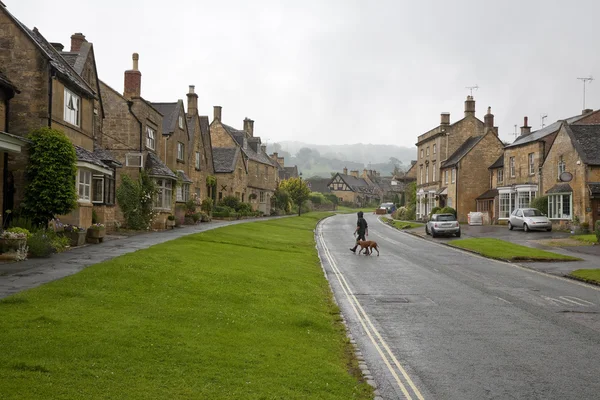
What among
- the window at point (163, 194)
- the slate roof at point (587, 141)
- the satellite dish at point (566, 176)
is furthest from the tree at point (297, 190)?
the satellite dish at point (566, 176)

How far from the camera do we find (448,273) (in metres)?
19.4

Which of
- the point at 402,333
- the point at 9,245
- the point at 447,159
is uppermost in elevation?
the point at 447,159

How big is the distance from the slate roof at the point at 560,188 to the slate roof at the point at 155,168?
27.0 metres

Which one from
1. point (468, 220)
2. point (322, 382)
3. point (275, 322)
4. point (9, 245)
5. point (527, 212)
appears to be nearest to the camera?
point (322, 382)

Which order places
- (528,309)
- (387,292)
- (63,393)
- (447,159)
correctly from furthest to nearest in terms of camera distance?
(447,159), (387,292), (528,309), (63,393)

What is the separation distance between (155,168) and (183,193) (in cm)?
869

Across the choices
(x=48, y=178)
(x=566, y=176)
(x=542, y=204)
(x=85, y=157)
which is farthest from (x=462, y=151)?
(x=48, y=178)

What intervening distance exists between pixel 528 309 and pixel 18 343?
1045cm

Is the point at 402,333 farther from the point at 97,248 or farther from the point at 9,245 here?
the point at 97,248

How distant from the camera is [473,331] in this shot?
34.1ft

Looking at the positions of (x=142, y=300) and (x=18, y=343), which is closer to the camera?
(x=18, y=343)

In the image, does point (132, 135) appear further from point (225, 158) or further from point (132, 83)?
point (225, 158)

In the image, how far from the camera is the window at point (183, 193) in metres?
42.3

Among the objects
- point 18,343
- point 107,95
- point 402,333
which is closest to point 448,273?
point 402,333
